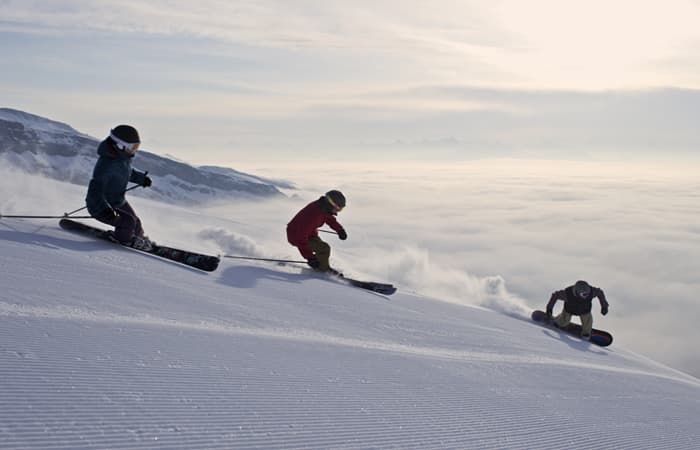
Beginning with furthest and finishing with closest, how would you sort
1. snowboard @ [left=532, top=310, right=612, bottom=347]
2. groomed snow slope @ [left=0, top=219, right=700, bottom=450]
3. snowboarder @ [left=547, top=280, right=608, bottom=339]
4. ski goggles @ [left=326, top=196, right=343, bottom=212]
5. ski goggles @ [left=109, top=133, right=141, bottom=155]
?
snowboarder @ [left=547, top=280, right=608, bottom=339] → snowboard @ [left=532, top=310, right=612, bottom=347] → ski goggles @ [left=326, top=196, right=343, bottom=212] → ski goggles @ [left=109, top=133, right=141, bottom=155] → groomed snow slope @ [left=0, top=219, right=700, bottom=450]

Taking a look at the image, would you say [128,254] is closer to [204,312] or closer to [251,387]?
[204,312]

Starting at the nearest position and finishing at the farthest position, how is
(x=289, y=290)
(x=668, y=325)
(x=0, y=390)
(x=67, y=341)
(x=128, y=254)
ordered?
1. (x=0, y=390)
2. (x=67, y=341)
3. (x=128, y=254)
4. (x=289, y=290)
5. (x=668, y=325)

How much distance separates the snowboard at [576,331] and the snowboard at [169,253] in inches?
312

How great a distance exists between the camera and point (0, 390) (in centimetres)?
255

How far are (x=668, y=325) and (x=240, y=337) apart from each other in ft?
700

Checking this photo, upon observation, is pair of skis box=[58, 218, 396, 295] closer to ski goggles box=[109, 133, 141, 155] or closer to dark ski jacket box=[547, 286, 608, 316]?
ski goggles box=[109, 133, 141, 155]

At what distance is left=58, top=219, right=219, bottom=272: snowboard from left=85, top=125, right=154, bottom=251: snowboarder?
14 centimetres

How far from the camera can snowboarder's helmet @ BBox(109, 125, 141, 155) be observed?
299 inches

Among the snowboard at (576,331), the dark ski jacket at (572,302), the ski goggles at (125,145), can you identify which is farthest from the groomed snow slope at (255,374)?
the dark ski jacket at (572,302)

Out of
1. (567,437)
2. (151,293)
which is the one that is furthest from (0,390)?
(567,437)

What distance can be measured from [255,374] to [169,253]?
189 inches

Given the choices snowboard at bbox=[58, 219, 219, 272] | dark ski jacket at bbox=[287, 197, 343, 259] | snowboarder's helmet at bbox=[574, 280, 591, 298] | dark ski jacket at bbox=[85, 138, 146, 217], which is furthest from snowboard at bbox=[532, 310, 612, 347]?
dark ski jacket at bbox=[85, 138, 146, 217]

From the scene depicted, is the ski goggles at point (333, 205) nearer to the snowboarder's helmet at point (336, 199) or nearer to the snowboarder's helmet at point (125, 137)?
the snowboarder's helmet at point (336, 199)

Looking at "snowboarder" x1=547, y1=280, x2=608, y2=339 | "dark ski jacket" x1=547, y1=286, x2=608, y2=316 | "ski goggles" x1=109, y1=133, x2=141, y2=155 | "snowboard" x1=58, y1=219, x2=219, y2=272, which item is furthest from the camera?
"dark ski jacket" x1=547, y1=286, x2=608, y2=316
